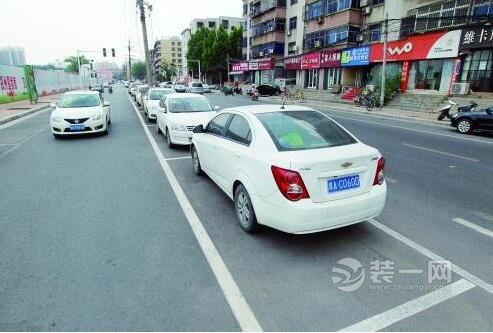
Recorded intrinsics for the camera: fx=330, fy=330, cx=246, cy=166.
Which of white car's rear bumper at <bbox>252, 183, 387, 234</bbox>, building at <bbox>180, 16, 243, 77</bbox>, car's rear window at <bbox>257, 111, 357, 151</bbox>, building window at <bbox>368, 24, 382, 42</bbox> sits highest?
building at <bbox>180, 16, 243, 77</bbox>

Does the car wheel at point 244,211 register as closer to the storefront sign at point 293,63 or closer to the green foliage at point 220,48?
the storefront sign at point 293,63

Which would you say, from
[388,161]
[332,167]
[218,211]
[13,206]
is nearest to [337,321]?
[332,167]

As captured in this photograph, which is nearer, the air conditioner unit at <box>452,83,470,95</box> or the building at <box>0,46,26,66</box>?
the air conditioner unit at <box>452,83,470,95</box>

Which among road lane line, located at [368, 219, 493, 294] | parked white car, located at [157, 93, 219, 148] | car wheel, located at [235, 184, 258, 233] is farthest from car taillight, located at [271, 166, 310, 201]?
parked white car, located at [157, 93, 219, 148]

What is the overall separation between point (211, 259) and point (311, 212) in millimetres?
1220

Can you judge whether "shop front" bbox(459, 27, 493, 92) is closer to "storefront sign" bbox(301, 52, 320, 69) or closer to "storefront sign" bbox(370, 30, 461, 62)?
"storefront sign" bbox(370, 30, 461, 62)

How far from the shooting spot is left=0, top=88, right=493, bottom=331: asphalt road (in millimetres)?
2811

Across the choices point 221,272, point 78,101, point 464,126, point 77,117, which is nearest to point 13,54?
point 78,101

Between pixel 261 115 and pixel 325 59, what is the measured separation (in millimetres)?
31770

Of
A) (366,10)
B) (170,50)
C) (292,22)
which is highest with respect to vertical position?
(170,50)

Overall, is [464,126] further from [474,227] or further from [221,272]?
[221,272]

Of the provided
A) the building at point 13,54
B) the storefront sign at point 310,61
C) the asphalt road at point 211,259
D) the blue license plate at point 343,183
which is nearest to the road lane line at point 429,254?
the asphalt road at point 211,259

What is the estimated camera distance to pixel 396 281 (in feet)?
10.8

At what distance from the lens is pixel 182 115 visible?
934cm
